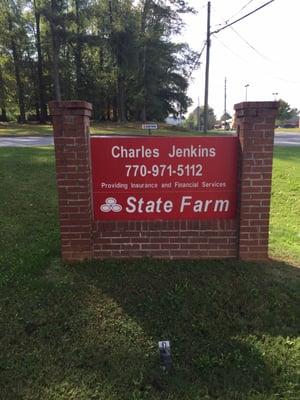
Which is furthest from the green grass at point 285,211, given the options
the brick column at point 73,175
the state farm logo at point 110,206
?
the brick column at point 73,175

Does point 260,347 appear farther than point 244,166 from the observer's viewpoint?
No

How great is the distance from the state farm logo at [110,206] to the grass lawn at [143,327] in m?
0.55

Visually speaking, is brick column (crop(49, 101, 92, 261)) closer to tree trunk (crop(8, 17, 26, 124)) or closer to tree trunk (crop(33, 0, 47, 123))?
tree trunk (crop(8, 17, 26, 124))

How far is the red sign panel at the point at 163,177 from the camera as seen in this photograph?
13.8 ft

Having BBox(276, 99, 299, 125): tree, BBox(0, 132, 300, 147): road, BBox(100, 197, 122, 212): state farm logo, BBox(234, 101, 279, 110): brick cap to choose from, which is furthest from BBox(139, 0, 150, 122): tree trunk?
BBox(276, 99, 299, 125): tree

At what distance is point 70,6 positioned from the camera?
1524 inches

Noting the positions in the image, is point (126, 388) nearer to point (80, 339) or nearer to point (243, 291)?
point (80, 339)

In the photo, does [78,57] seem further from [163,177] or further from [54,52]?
[163,177]

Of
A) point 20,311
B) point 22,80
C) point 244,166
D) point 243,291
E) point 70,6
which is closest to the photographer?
point 20,311

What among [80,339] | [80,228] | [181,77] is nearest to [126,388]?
[80,339]

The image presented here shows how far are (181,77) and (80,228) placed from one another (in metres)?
46.5

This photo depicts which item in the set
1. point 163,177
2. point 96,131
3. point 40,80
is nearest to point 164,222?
point 163,177

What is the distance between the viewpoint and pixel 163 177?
13.9ft

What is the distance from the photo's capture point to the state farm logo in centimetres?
431
